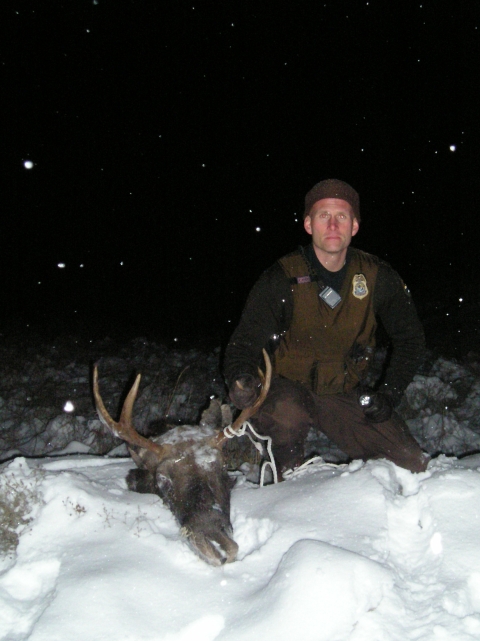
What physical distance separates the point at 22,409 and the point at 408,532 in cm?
583

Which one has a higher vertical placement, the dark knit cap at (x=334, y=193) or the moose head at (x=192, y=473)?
the dark knit cap at (x=334, y=193)

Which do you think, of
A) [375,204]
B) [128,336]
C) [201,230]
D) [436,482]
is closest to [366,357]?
[436,482]

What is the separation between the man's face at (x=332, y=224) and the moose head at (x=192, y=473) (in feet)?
3.93

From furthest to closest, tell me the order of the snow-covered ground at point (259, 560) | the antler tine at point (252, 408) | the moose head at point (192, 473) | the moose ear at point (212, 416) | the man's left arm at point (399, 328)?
the man's left arm at point (399, 328) → the moose ear at point (212, 416) → the antler tine at point (252, 408) → the moose head at point (192, 473) → the snow-covered ground at point (259, 560)

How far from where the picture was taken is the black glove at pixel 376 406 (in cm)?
369

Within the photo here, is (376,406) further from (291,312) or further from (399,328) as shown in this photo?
(291,312)

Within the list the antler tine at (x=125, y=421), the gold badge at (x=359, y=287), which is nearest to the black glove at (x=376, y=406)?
the gold badge at (x=359, y=287)

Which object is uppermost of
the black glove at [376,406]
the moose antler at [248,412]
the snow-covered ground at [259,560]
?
the moose antler at [248,412]

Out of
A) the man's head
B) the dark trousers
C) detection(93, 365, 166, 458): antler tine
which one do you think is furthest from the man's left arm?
detection(93, 365, 166, 458): antler tine

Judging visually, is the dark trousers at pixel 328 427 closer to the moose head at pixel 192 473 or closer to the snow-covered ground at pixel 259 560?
the snow-covered ground at pixel 259 560

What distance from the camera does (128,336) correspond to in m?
13.8

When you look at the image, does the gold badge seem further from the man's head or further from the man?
the man's head

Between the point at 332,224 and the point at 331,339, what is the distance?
0.92m

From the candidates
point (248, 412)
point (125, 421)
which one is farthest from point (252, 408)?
point (125, 421)
